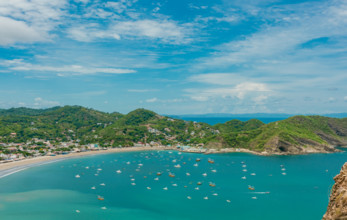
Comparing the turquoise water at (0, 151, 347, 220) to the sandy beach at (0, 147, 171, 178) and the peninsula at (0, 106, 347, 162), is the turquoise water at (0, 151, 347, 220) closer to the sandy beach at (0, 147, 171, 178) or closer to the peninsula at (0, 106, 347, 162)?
the sandy beach at (0, 147, 171, 178)

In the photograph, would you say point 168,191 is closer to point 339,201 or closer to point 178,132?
point 339,201

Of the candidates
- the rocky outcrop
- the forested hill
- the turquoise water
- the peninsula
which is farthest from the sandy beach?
the rocky outcrop

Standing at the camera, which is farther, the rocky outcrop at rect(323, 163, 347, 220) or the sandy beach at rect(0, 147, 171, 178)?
the sandy beach at rect(0, 147, 171, 178)

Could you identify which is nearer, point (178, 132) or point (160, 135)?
point (160, 135)

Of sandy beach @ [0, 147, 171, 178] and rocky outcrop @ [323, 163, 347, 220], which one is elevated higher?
rocky outcrop @ [323, 163, 347, 220]

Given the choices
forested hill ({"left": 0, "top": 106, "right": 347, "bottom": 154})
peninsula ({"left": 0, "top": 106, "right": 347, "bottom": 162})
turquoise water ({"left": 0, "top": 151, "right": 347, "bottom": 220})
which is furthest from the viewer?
forested hill ({"left": 0, "top": 106, "right": 347, "bottom": 154})

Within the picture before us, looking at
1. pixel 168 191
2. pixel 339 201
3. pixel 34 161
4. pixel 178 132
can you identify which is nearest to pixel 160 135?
pixel 178 132
